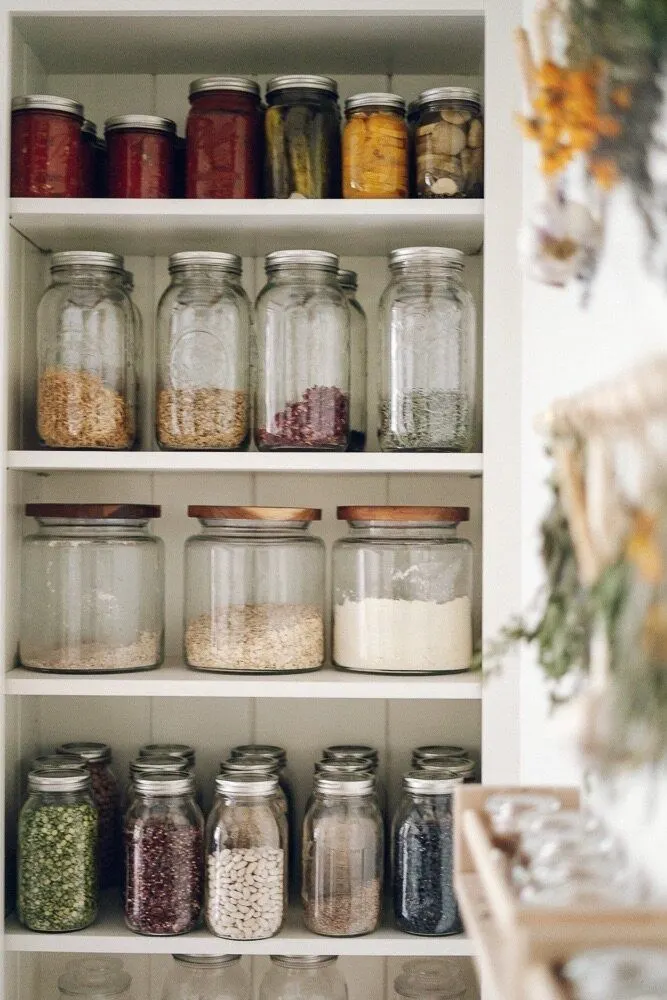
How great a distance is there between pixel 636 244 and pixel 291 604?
82cm

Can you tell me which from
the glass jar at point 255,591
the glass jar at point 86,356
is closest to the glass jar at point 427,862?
the glass jar at point 255,591

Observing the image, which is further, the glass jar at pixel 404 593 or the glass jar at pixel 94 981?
the glass jar at pixel 94 981

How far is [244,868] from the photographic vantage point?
152cm

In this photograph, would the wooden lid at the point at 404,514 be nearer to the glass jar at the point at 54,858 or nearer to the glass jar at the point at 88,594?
the glass jar at the point at 88,594

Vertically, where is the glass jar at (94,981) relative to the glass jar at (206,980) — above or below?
below

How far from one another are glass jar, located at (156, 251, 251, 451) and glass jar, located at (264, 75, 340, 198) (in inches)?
5.6

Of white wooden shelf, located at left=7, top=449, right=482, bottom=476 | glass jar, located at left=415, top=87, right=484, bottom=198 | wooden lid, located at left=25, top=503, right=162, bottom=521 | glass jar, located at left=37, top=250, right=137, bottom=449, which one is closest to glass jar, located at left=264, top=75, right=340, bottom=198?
glass jar, located at left=415, top=87, right=484, bottom=198

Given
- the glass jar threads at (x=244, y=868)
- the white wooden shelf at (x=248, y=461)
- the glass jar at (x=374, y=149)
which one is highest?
the glass jar at (x=374, y=149)

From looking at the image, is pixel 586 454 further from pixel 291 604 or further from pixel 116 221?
pixel 116 221

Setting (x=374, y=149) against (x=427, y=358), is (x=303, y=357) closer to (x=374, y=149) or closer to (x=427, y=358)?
(x=427, y=358)

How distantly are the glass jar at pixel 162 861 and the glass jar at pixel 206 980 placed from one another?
0.09 meters

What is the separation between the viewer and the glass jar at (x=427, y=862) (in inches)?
60.3

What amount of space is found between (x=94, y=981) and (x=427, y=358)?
1071mm

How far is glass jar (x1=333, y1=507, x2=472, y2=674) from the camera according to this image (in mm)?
1562
